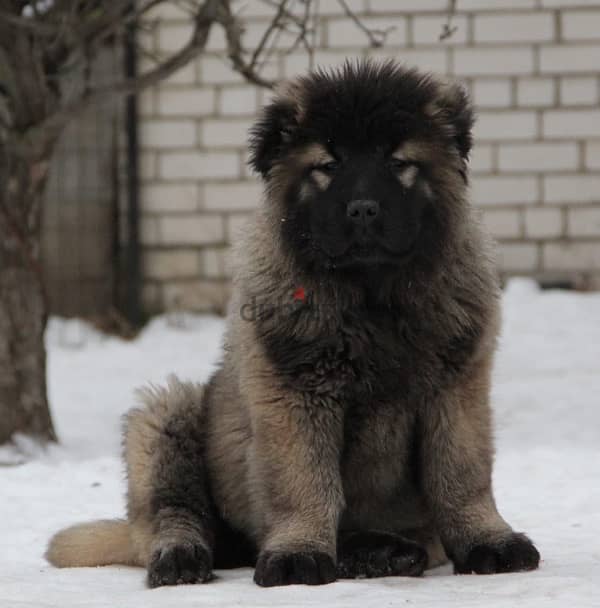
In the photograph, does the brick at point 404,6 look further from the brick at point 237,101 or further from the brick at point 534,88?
the brick at point 237,101

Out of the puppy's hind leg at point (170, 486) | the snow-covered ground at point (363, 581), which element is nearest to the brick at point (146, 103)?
the snow-covered ground at point (363, 581)

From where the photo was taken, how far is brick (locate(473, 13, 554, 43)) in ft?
40.1

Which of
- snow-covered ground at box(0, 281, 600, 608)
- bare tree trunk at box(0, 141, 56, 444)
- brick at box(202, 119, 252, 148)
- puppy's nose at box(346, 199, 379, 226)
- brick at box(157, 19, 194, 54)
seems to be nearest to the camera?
snow-covered ground at box(0, 281, 600, 608)

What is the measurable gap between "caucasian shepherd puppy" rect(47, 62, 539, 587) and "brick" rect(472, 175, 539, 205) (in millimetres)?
7650

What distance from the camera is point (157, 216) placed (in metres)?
12.6

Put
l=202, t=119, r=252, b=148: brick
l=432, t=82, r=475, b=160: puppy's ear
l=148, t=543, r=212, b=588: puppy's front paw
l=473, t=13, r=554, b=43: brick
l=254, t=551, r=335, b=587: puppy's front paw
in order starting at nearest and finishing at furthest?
l=254, t=551, r=335, b=587: puppy's front paw < l=148, t=543, r=212, b=588: puppy's front paw < l=432, t=82, r=475, b=160: puppy's ear < l=473, t=13, r=554, b=43: brick < l=202, t=119, r=252, b=148: brick

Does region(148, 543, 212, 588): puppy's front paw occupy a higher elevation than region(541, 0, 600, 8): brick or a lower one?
lower

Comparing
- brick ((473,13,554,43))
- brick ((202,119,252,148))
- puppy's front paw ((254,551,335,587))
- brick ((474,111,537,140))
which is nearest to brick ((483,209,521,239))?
brick ((474,111,537,140))

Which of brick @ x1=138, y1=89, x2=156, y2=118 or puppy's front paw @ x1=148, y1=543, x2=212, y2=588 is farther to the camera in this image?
brick @ x1=138, y1=89, x2=156, y2=118

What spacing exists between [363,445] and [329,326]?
40 centimetres

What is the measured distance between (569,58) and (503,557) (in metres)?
8.64

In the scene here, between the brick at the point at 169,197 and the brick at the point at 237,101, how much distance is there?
0.77m

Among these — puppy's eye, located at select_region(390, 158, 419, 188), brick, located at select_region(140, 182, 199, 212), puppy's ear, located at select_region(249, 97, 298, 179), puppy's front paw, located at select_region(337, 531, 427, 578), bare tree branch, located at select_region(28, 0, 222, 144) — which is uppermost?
bare tree branch, located at select_region(28, 0, 222, 144)

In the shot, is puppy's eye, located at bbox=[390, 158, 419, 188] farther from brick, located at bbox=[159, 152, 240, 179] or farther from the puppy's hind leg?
brick, located at bbox=[159, 152, 240, 179]
